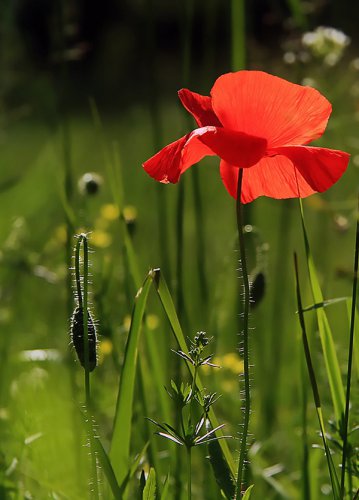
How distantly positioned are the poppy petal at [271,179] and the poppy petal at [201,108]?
0.04m

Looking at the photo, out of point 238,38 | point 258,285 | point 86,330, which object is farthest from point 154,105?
point 86,330

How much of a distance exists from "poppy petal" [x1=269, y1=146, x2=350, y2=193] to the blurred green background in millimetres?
289

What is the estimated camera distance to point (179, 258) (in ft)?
3.95

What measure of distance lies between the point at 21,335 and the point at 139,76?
4227 mm

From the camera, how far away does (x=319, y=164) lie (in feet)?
2.49

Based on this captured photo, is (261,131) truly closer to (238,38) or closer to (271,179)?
(271,179)

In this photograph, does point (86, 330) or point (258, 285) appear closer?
point (86, 330)

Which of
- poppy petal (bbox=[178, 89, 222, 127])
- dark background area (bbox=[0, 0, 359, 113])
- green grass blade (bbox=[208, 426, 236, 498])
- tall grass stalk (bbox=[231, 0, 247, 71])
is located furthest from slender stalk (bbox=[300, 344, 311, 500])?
dark background area (bbox=[0, 0, 359, 113])

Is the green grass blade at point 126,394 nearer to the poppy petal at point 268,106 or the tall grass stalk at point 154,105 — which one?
the poppy petal at point 268,106

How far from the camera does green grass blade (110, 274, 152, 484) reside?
774 millimetres

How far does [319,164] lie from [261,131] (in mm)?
52

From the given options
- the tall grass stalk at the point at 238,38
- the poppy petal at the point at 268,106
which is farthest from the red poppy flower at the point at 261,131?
the tall grass stalk at the point at 238,38

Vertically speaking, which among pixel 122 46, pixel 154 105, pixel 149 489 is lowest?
pixel 149 489

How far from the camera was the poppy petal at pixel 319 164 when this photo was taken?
0.76 m
